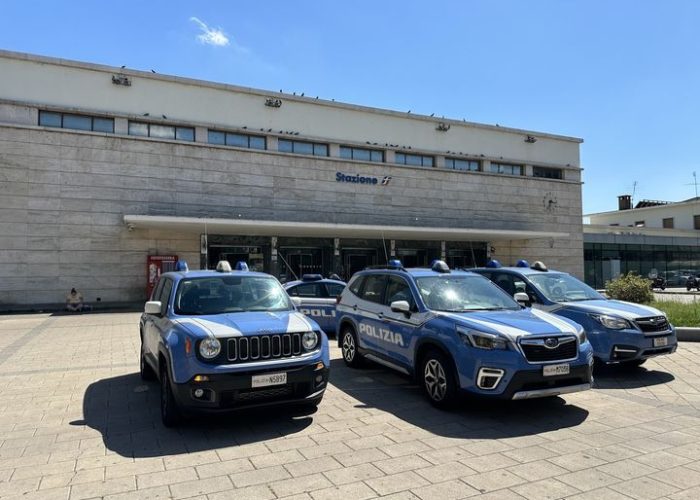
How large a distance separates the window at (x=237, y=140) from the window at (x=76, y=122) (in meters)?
4.63

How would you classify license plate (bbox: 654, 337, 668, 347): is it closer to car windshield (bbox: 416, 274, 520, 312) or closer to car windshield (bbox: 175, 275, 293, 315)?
car windshield (bbox: 416, 274, 520, 312)

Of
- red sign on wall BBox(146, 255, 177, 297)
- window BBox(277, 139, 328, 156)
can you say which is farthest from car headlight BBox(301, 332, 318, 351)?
window BBox(277, 139, 328, 156)

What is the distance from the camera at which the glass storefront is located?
35281 mm

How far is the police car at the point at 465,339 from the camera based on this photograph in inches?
203

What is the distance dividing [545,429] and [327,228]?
18565 millimetres

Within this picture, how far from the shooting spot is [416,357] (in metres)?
6.12

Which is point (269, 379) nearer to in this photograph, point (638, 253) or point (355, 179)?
point (355, 179)

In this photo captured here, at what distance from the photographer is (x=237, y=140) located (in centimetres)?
2453

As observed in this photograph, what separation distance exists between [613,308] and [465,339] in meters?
3.67

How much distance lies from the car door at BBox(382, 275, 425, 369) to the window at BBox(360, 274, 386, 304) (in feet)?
0.61

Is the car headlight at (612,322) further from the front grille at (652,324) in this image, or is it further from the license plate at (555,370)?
the license plate at (555,370)

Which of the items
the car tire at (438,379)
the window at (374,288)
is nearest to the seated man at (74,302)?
the window at (374,288)

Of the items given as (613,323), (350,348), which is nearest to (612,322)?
(613,323)

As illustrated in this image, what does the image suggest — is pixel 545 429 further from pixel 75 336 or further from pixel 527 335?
pixel 75 336
